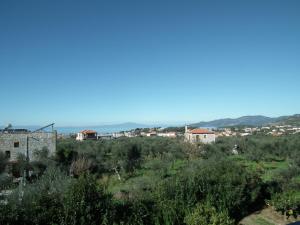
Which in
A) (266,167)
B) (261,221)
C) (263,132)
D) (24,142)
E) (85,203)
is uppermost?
(24,142)

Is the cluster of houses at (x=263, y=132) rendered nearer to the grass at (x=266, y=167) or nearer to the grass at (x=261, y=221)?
the grass at (x=266, y=167)

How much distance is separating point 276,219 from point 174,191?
16.6ft

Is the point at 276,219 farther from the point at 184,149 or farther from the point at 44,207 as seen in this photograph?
the point at 184,149

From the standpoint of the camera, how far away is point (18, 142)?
33750mm

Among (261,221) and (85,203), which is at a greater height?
(85,203)

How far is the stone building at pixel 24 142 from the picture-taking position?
3316cm

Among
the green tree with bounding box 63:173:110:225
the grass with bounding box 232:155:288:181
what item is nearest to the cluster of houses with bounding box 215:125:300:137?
the grass with bounding box 232:155:288:181

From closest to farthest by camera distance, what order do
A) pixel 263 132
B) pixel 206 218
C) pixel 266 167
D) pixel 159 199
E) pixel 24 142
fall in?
pixel 206 218 → pixel 159 199 → pixel 266 167 → pixel 24 142 → pixel 263 132

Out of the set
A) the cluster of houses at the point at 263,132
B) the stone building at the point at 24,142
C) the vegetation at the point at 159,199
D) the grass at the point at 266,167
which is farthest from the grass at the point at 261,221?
the cluster of houses at the point at 263,132

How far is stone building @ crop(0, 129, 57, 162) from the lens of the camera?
3316 cm

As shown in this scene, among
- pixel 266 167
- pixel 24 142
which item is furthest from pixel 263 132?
pixel 24 142

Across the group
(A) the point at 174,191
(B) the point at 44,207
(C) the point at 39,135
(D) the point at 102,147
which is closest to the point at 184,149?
(D) the point at 102,147

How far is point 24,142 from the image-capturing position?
34.1m

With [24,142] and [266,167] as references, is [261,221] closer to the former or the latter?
[266,167]
